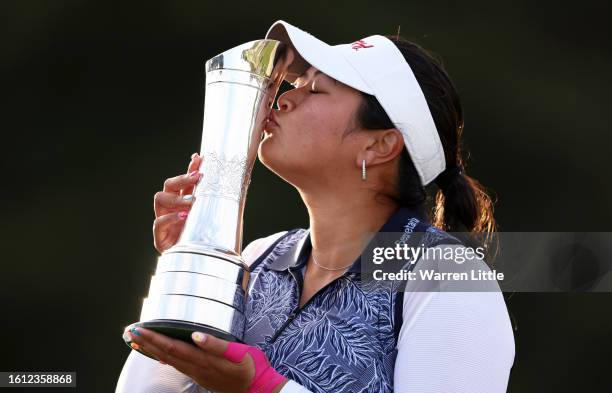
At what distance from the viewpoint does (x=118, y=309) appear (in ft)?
11.4

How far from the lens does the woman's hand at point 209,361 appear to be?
168 cm

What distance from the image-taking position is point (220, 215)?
1871mm

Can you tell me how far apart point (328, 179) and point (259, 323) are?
288mm

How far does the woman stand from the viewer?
5.73ft

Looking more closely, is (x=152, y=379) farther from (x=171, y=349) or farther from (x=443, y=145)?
(x=443, y=145)

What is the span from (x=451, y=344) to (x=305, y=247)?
417 mm

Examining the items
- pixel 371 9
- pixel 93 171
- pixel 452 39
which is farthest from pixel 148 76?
pixel 452 39

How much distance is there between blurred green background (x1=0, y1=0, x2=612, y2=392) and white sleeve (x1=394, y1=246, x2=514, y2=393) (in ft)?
5.05

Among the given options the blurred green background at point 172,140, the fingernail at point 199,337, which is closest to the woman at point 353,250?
the fingernail at point 199,337

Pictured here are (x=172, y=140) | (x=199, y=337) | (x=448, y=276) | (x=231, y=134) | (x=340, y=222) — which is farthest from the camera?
(x=172, y=140)

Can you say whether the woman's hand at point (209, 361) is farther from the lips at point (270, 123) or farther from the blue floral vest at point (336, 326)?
the lips at point (270, 123)

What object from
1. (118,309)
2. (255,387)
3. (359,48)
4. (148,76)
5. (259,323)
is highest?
(148,76)

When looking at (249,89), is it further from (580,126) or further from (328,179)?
(580,126)

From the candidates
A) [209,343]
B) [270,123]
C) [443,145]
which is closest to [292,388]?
[209,343]
